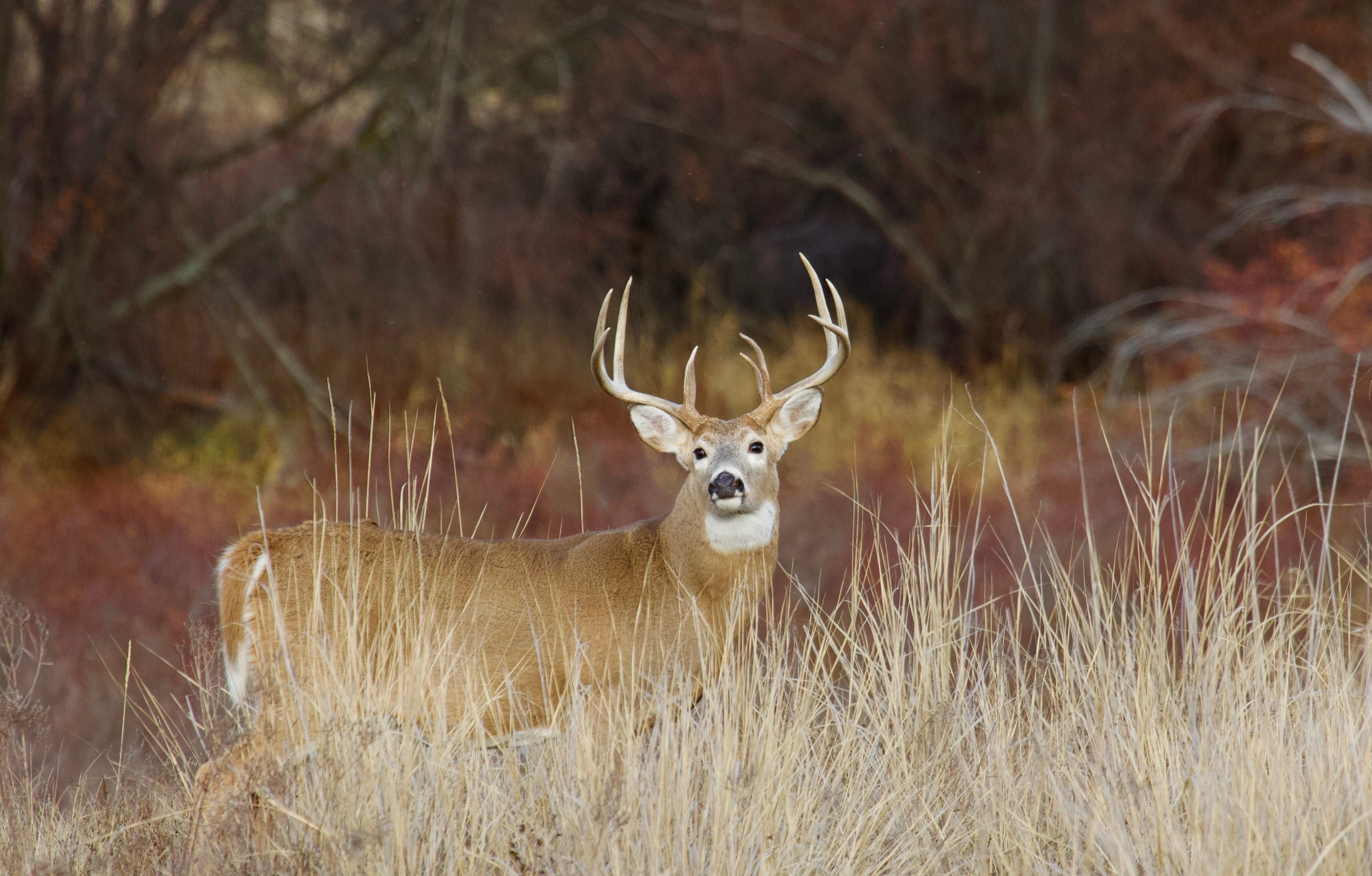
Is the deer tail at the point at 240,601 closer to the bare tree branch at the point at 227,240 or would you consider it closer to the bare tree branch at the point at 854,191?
the bare tree branch at the point at 227,240

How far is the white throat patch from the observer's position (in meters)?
4.84

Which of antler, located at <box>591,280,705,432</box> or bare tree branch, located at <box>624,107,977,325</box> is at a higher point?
bare tree branch, located at <box>624,107,977,325</box>

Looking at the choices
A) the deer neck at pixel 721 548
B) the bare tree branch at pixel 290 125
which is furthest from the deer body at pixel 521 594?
the bare tree branch at pixel 290 125

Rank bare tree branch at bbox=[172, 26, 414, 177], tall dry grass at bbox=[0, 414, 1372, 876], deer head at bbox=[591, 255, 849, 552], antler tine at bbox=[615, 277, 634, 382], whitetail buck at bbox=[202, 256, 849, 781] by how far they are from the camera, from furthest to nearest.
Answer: bare tree branch at bbox=[172, 26, 414, 177]
deer head at bbox=[591, 255, 849, 552]
antler tine at bbox=[615, 277, 634, 382]
whitetail buck at bbox=[202, 256, 849, 781]
tall dry grass at bbox=[0, 414, 1372, 876]

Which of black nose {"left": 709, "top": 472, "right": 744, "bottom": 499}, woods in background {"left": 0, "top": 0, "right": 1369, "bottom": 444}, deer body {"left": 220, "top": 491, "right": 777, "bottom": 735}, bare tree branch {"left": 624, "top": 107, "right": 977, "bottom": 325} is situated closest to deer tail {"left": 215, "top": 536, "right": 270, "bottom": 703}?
deer body {"left": 220, "top": 491, "right": 777, "bottom": 735}

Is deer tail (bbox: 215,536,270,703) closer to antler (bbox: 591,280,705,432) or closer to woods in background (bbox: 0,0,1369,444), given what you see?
antler (bbox: 591,280,705,432)

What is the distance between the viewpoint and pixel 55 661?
6668mm

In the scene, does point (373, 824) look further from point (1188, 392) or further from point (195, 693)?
point (1188, 392)

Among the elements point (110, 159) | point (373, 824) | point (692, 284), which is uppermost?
point (110, 159)

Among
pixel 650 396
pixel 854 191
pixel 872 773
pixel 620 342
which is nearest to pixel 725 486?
pixel 650 396

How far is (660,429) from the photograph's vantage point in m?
5.13

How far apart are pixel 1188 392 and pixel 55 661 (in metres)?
6.33

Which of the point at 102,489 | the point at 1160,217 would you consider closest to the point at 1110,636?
the point at 102,489

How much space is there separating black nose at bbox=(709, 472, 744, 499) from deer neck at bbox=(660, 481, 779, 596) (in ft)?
0.63
